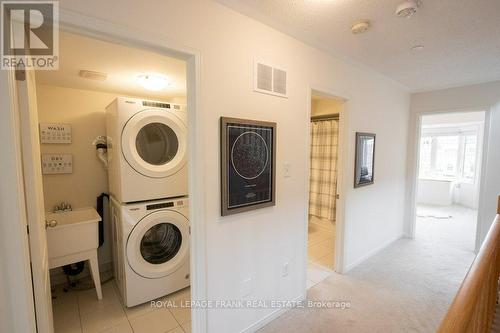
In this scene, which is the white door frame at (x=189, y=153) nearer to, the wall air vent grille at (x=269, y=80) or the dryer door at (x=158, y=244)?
the wall air vent grille at (x=269, y=80)

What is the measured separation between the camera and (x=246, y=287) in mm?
1802

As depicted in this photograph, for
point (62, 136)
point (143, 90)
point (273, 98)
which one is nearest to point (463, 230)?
point (273, 98)

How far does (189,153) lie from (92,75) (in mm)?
1662

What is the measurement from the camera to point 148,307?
2234 mm

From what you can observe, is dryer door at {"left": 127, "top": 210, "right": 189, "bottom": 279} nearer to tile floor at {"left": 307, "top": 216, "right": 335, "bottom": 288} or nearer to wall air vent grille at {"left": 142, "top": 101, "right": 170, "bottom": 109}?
wall air vent grille at {"left": 142, "top": 101, "right": 170, "bottom": 109}

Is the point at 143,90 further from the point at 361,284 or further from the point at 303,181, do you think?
the point at 361,284

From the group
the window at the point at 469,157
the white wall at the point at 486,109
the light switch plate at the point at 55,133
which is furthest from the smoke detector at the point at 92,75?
the window at the point at 469,157

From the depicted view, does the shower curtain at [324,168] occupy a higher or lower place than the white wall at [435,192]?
higher

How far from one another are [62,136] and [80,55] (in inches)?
49.8

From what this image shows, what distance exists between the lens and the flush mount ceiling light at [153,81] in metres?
2.40

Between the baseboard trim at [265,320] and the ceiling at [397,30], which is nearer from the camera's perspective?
the ceiling at [397,30]

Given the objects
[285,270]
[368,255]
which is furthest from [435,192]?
[285,270]

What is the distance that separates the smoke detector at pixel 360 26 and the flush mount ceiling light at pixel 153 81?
1.89 metres

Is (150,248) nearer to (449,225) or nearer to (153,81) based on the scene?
(153,81)
